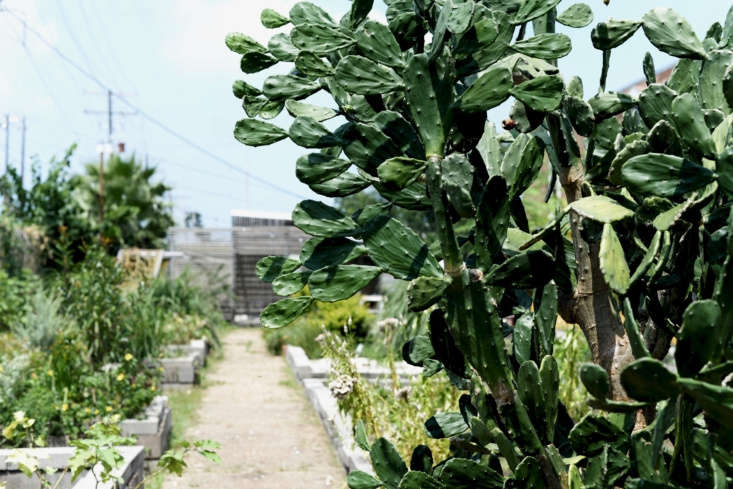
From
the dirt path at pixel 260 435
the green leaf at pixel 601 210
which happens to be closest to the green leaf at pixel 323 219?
the green leaf at pixel 601 210

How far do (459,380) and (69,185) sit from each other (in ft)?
58.4

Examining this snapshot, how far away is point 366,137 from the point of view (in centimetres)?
154

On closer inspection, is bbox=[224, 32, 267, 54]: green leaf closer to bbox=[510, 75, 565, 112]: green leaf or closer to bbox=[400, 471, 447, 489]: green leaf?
bbox=[510, 75, 565, 112]: green leaf

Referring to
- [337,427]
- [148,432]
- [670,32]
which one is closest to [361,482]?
[670,32]

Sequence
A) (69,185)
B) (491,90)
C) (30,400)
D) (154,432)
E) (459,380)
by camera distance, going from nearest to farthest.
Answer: (491,90), (459,380), (30,400), (154,432), (69,185)

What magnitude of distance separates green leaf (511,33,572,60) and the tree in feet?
65.1

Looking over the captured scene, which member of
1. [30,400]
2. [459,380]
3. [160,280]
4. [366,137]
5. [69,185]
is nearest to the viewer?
[366,137]

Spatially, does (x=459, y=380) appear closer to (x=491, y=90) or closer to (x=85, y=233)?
(x=491, y=90)

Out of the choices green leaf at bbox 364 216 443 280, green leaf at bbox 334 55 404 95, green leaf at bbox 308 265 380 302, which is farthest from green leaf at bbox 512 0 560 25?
green leaf at bbox 308 265 380 302

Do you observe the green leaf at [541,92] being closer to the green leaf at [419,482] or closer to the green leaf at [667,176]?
the green leaf at [667,176]

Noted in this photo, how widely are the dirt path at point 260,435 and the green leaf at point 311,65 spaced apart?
11.3ft

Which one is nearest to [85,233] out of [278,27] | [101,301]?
[101,301]

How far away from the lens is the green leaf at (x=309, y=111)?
1809 mm

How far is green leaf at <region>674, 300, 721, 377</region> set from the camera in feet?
3.67
